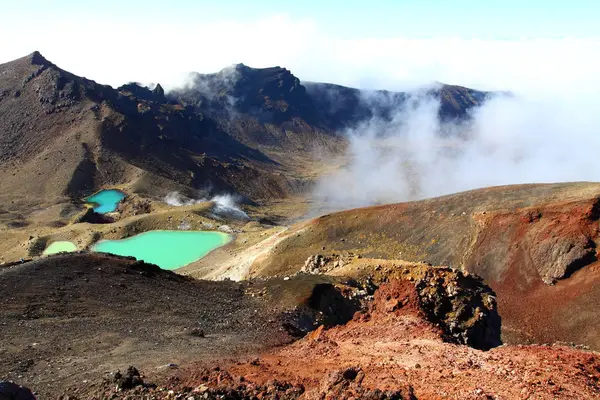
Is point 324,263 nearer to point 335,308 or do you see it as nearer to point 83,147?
point 335,308

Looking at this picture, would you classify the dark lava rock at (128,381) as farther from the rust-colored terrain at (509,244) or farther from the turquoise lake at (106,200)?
the turquoise lake at (106,200)

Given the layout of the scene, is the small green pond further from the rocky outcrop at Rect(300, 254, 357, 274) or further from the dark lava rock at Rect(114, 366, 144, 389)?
the dark lava rock at Rect(114, 366, 144, 389)

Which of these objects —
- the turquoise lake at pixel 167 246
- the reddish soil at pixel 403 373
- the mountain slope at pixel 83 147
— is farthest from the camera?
the mountain slope at pixel 83 147

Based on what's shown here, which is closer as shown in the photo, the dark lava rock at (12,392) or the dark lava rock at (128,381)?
the dark lava rock at (12,392)

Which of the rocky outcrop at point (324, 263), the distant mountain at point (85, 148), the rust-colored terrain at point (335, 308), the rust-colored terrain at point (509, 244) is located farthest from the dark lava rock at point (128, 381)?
the distant mountain at point (85, 148)

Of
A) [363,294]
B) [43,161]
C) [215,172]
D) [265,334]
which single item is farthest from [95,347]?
[215,172]

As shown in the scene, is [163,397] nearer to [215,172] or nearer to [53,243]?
[53,243]

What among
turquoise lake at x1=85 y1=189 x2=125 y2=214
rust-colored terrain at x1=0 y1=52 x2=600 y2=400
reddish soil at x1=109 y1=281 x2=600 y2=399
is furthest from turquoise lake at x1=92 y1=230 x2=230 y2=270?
reddish soil at x1=109 y1=281 x2=600 y2=399
